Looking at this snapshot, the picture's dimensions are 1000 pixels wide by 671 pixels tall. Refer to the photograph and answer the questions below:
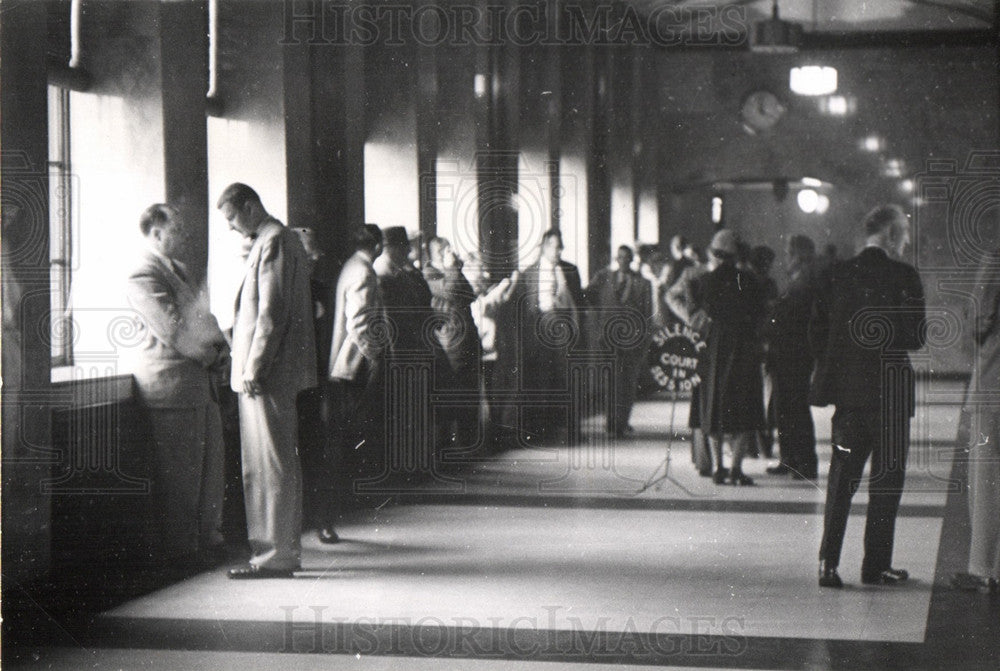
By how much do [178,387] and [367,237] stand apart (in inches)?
29.5

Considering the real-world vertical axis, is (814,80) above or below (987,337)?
above

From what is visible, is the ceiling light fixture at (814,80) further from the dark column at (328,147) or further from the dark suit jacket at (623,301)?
the dark column at (328,147)

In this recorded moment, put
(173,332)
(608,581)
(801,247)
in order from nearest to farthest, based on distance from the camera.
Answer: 1. (801,247)
2. (608,581)
3. (173,332)

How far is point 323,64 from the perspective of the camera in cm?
333

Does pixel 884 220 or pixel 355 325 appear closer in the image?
pixel 884 220

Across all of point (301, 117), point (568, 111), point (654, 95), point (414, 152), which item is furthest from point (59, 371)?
point (654, 95)

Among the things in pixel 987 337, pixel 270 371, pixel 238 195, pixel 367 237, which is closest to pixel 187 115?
pixel 238 195

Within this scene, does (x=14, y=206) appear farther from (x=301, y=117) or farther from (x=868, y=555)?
(x=868, y=555)

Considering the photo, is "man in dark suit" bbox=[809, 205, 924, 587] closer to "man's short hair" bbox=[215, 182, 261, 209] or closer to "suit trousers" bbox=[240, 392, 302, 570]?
"suit trousers" bbox=[240, 392, 302, 570]

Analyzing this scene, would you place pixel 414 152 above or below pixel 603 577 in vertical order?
above

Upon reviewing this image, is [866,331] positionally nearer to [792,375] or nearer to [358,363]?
[792,375]

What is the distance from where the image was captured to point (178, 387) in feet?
11.1

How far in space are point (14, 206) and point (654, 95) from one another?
1.97 meters

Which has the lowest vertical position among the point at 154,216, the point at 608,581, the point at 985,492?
the point at 608,581
